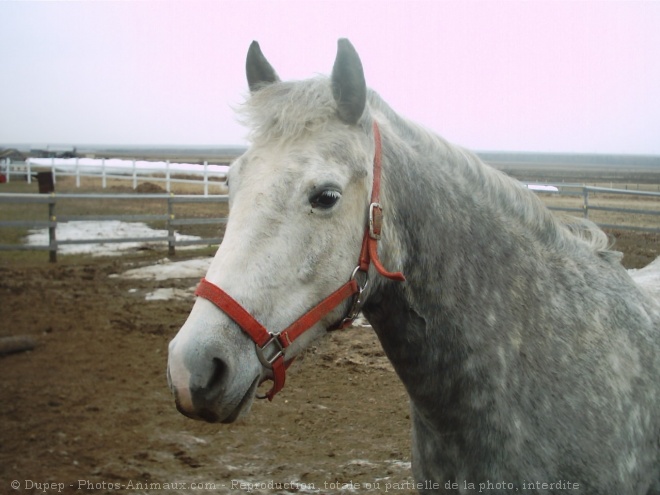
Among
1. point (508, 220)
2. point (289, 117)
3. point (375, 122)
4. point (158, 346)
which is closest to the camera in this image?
point (289, 117)

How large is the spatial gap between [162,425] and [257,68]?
348 centimetres

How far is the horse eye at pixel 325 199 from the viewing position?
172 centimetres

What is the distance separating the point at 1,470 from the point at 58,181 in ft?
90.1

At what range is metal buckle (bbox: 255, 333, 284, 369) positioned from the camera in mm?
1660

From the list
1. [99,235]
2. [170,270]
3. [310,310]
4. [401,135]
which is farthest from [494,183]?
[99,235]

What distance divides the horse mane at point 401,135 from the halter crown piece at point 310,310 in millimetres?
244

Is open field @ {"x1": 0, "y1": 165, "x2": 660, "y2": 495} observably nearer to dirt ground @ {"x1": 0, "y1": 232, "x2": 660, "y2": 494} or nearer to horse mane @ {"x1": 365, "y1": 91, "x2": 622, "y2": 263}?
dirt ground @ {"x1": 0, "y1": 232, "x2": 660, "y2": 494}

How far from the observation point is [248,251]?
1647mm

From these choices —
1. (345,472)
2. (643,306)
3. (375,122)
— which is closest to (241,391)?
(375,122)

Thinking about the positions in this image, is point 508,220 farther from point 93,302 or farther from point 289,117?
point 93,302

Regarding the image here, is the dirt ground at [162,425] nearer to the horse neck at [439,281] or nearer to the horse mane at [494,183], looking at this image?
the horse neck at [439,281]

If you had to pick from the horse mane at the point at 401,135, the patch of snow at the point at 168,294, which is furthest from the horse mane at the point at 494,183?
the patch of snow at the point at 168,294

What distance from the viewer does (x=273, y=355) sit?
5.58 feet

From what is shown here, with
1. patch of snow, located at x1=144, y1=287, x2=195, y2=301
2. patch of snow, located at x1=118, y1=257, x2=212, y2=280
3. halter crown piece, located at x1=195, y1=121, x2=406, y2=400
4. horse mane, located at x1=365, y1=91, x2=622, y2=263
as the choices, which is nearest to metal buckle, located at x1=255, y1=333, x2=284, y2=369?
halter crown piece, located at x1=195, y1=121, x2=406, y2=400
